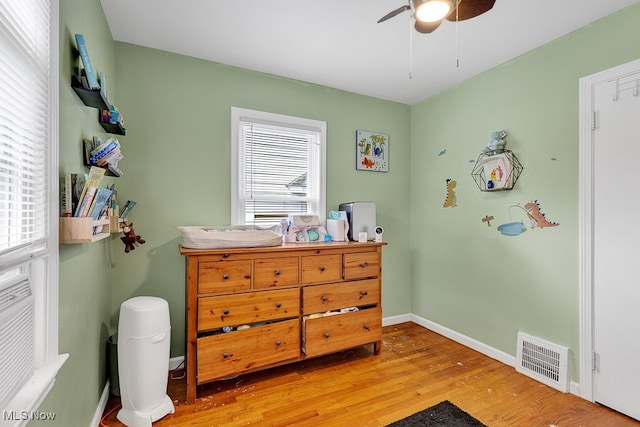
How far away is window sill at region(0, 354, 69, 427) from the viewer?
83 centimetres

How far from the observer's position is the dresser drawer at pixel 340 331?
7.77 ft

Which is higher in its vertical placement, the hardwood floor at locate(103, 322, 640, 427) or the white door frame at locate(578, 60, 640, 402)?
the white door frame at locate(578, 60, 640, 402)

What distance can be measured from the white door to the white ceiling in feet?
2.11

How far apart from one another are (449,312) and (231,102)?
2.90 m

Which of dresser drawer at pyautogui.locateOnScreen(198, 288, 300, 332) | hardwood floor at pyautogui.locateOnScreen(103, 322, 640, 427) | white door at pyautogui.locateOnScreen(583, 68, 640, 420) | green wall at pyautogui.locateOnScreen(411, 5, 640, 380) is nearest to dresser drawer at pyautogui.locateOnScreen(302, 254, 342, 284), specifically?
dresser drawer at pyautogui.locateOnScreen(198, 288, 300, 332)

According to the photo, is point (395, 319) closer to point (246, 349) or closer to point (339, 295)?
point (339, 295)

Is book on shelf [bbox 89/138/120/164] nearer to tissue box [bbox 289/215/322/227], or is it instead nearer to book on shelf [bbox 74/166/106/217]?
book on shelf [bbox 74/166/106/217]

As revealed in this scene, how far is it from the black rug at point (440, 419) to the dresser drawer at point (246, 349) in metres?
0.88

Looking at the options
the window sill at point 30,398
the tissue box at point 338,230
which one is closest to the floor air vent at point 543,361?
the tissue box at point 338,230

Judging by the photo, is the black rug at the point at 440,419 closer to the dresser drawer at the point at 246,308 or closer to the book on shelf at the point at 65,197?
the dresser drawer at the point at 246,308

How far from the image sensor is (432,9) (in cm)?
133

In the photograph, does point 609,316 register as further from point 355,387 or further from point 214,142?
point 214,142

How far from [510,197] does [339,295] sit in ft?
5.41

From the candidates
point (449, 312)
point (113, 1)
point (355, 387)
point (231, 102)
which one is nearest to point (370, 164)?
point (231, 102)
